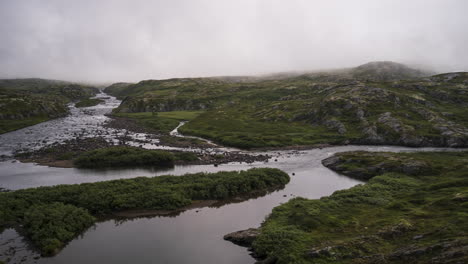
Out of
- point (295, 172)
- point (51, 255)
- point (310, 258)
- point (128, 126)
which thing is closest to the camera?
point (310, 258)

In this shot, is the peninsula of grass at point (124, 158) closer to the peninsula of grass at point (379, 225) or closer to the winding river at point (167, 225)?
the winding river at point (167, 225)

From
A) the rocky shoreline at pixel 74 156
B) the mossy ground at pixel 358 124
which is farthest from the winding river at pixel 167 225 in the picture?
the mossy ground at pixel 358 124

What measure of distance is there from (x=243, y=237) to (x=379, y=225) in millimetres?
23649

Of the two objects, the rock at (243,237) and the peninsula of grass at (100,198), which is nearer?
the rock at (243,237)

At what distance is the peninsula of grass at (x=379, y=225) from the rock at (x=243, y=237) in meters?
1.21

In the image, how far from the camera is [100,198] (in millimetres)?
68125

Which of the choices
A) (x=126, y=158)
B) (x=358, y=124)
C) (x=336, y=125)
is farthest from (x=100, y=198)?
(x=358, y=124)

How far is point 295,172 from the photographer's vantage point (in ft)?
331

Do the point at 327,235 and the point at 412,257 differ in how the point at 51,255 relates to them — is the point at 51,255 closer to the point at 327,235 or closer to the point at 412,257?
the point at 327,235

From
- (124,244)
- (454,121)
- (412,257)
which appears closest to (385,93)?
(454,121)

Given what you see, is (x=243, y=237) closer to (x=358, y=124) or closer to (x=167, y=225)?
(x=167, y=225)

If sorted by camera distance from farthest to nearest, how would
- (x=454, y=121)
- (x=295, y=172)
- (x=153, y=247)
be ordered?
(x=454, y=121) → (x=295, y=172) → (x=153, y=247)

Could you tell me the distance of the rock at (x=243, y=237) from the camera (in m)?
55.3

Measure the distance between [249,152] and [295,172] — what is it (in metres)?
31.5
